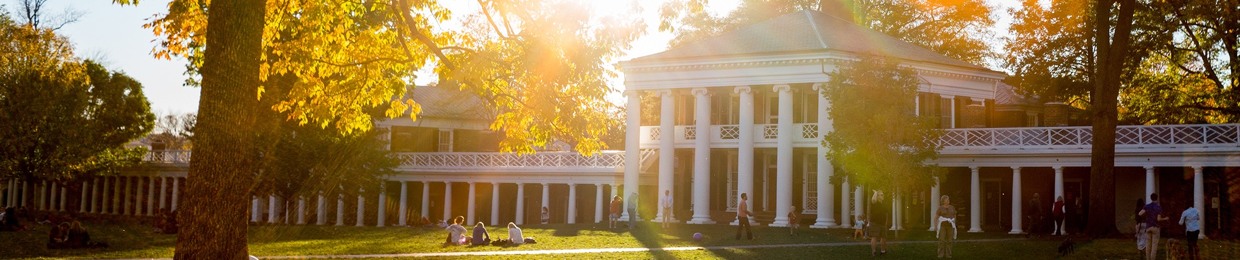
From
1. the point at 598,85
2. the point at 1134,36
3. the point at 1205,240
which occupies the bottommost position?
the point at 1205,240

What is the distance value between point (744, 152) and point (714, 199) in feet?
11.4

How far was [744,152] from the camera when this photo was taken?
4012cm

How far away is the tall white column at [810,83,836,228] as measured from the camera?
3806cm

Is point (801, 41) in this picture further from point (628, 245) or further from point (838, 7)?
point (628, 245)

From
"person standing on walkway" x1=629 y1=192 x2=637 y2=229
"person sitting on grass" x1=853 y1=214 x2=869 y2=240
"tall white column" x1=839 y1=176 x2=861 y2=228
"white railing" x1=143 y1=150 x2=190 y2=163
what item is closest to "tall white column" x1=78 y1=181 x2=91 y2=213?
"white railing" x1=143 y1=150 x2=190 y2=163

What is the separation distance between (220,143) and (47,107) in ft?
139

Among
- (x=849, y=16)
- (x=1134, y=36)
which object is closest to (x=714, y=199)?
(x=849, y=16)

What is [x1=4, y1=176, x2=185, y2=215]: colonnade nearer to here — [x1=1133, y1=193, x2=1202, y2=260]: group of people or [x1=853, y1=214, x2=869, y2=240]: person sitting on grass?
[x1=853, y1=214, x2=869, y2=240]: person sitting on grass

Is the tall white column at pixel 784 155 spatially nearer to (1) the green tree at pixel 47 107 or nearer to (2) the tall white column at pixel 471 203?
(2) the tall white column at pixel 471 203

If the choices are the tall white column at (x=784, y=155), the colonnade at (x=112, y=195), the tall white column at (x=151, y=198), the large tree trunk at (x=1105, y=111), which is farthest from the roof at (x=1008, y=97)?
the tall white column at (x=151, y=198)

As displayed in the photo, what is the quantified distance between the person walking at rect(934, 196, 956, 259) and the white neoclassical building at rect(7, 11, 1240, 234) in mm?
11310

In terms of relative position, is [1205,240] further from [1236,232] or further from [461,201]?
[461,201]

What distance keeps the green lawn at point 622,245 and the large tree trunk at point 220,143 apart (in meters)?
10.0

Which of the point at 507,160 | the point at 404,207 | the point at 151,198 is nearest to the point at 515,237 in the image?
the point at 507,160
